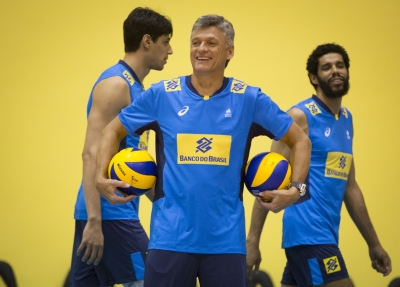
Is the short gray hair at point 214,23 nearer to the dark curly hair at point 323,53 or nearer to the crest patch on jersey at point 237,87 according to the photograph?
the crest patch on jersey at point 237,87

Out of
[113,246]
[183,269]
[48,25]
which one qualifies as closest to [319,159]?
[113,246]

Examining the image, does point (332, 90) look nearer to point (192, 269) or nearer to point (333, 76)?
point (333, 76)

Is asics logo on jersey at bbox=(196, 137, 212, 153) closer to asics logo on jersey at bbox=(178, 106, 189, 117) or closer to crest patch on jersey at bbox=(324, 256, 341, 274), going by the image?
asics logo on jersey at bbox=(178, 106, 189, 117)

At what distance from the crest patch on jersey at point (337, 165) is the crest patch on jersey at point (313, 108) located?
13.1 inches

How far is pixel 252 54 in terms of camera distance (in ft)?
24.0

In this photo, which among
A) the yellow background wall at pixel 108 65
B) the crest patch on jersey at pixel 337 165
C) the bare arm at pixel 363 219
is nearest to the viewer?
the crest patch on jersey at pixel 337 165

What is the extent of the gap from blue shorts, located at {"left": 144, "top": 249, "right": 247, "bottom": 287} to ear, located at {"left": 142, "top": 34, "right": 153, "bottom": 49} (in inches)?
70.1

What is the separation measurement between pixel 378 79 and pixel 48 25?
3515mm

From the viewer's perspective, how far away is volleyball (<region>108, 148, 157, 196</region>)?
3.33 m

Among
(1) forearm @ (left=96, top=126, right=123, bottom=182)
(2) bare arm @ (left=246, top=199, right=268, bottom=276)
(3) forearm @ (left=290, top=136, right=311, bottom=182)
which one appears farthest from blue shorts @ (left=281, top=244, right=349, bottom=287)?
(1) forearm @ (left=96, top=126, right=123, bottom=182)

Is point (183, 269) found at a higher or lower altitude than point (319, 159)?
lower

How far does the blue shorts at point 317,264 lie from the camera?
181 inches

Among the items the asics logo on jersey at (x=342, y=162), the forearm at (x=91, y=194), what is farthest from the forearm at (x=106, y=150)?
the asics logo on jersey at (x=342, y=162)

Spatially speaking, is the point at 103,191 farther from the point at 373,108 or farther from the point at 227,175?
the point at 373,108
